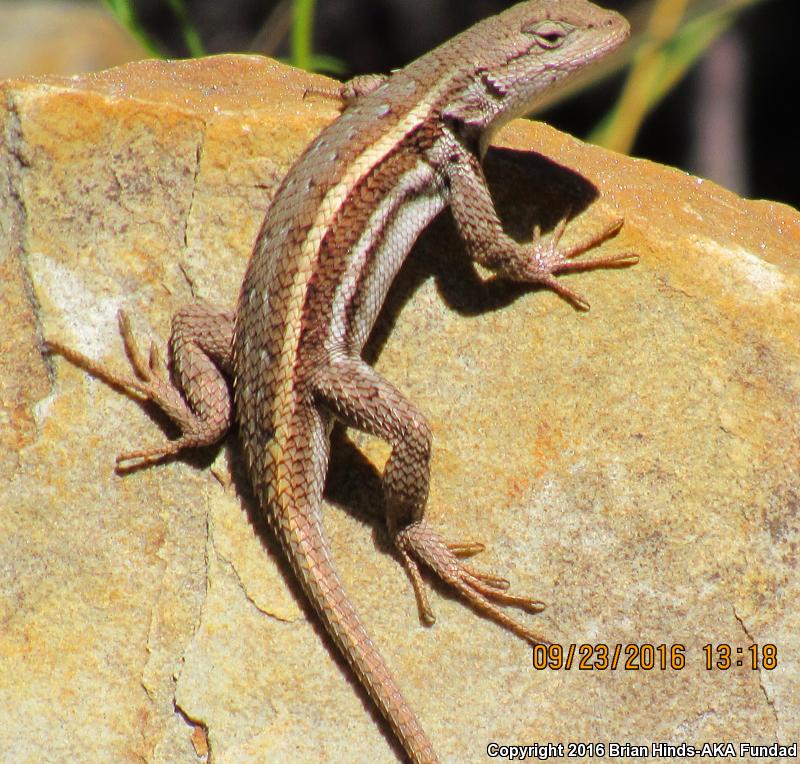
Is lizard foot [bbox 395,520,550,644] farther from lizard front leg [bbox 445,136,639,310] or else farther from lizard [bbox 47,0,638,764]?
lizard front leg [bbox 445,136,639,310]

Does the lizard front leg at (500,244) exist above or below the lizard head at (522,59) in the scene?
below

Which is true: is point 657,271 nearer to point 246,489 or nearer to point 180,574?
point 246,489

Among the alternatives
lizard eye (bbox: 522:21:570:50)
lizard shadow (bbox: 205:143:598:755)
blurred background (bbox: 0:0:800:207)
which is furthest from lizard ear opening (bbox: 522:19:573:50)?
blurred background (bbox: 0:0:800:207)

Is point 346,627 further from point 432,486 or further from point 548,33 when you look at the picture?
point 548,33

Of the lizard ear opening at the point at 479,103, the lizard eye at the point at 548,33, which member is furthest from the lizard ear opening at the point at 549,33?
the lizard ear opening at the point at 479,103
